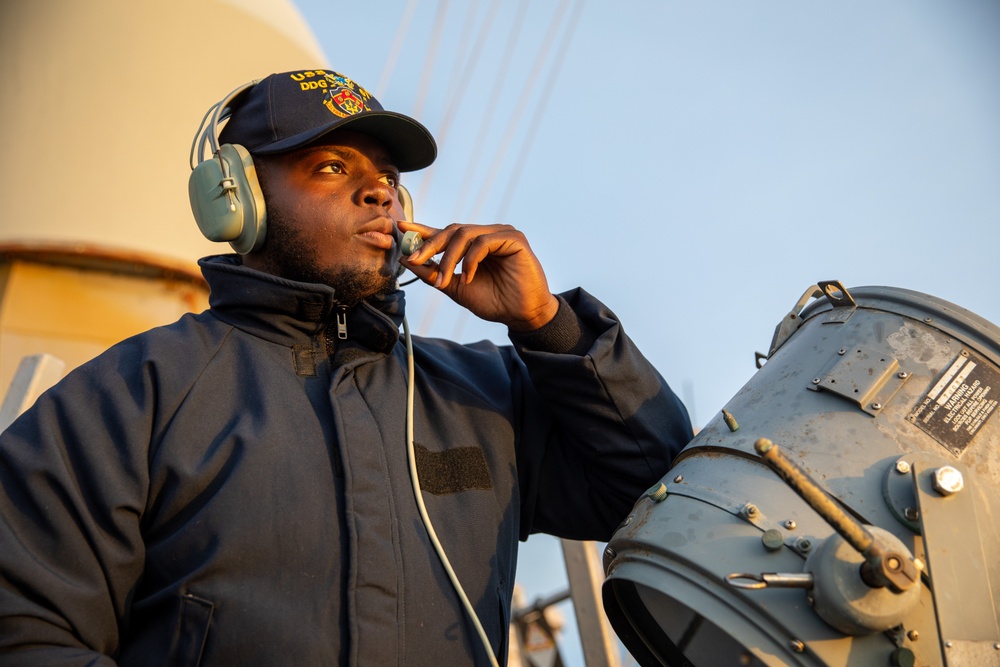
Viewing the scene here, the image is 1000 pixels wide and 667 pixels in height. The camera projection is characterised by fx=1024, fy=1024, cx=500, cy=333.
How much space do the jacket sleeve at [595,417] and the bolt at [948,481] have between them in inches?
24.6

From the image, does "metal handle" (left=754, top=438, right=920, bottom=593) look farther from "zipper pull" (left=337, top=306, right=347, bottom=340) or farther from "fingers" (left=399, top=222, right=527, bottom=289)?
"zipper pull" (left=337, top=306, right=347, bottom=340)

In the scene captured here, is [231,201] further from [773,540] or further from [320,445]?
[773,540]

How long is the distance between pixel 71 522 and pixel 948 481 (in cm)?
151

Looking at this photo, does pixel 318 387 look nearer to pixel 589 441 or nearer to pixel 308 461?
pixel 308 461

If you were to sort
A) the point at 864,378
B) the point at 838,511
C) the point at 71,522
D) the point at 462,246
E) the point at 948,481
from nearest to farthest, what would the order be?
the point at 838,511
the point at 948,481
the point at 71,522
the point at 864,378
the point at 462,246

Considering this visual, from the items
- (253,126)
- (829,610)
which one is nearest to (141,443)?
(253,126)

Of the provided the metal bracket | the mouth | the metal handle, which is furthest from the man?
the metal handle

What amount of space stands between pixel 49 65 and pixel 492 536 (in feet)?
11.7

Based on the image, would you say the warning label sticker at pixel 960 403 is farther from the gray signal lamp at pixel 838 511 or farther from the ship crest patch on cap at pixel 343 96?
the ship crest patch on cap at pixel 343 96

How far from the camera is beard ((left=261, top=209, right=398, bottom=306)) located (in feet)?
7.50

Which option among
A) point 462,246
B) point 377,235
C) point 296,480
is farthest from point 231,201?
point 296,480

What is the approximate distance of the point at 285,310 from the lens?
2211 mm

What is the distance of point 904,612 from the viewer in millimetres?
1574

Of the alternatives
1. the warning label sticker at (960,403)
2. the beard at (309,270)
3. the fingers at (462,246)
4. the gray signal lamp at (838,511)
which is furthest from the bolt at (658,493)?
the beard at (309,270)
